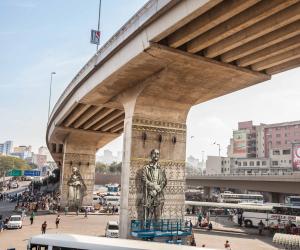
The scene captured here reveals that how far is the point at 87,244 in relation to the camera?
52.9 ft

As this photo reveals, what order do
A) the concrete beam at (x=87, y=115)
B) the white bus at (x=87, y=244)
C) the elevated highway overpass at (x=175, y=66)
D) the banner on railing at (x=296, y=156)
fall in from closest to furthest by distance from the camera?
the white bus at (x=87, y=244), the elevated highway overpass at (x=175, y=66), the concrete beam at (x=87, y=115), the banner on railing at (x=296, y=156)

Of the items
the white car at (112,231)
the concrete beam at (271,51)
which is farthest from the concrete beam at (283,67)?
the white car at (112,231)

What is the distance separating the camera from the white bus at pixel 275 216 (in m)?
39.9

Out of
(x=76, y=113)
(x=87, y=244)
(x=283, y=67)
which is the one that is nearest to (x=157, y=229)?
(x=87, y=244)

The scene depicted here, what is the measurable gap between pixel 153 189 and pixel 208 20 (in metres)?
13.3

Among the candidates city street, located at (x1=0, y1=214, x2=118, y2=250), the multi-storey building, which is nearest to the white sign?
city street, located at (x1=0, y1=214, x2=118, y2=250)

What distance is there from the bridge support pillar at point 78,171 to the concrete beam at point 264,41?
123ft

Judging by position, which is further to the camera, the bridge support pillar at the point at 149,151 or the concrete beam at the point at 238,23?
the bridge support pillar at the point at 149,151

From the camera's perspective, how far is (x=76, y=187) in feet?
180

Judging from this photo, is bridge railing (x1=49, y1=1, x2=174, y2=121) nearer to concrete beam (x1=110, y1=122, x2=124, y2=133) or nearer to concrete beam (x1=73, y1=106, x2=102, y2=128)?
concrete beam (x1=73, y1=106, x2=102, y2=128)

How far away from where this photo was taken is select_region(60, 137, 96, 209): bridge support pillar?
5409cm

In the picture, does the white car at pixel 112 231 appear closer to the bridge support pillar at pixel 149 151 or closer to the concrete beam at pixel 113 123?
the bridge support pillar at pixel 149 151

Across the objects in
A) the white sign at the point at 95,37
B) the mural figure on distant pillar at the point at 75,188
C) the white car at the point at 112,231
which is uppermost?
the white sign at the point at 95,37

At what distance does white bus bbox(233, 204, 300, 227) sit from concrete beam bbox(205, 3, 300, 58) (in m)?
26.3
